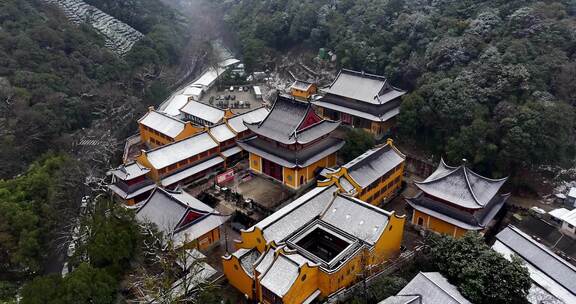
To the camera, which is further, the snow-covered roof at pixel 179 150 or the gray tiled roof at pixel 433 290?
the snow-covered roof at pixel 179 150

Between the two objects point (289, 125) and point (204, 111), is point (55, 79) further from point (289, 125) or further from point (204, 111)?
point (289, 125)

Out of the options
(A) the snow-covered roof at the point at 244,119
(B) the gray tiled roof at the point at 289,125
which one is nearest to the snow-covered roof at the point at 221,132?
(A) the snow-covered roof at the point at 244,119

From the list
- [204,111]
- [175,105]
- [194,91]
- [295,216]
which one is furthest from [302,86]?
[295,216]

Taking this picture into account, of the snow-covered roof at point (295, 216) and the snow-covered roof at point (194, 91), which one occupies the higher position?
the snow-covered roof at point (295, 216)

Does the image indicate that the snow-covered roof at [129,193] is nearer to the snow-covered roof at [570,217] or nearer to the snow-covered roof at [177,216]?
the snow-covered roof at [177,216]

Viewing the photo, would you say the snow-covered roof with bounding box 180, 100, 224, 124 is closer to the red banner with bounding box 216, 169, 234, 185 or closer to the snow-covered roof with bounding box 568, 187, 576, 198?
the red banner with bounding box 216, 169, 234, 185

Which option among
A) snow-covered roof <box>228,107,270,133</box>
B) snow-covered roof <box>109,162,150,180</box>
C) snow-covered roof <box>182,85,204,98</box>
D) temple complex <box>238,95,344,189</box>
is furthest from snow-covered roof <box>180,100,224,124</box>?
snow-covered roof <box>109,162,150,180</box>

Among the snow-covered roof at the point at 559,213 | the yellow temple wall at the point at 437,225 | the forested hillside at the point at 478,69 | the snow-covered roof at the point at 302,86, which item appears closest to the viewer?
the yellow temple wall at the point at 437,225
